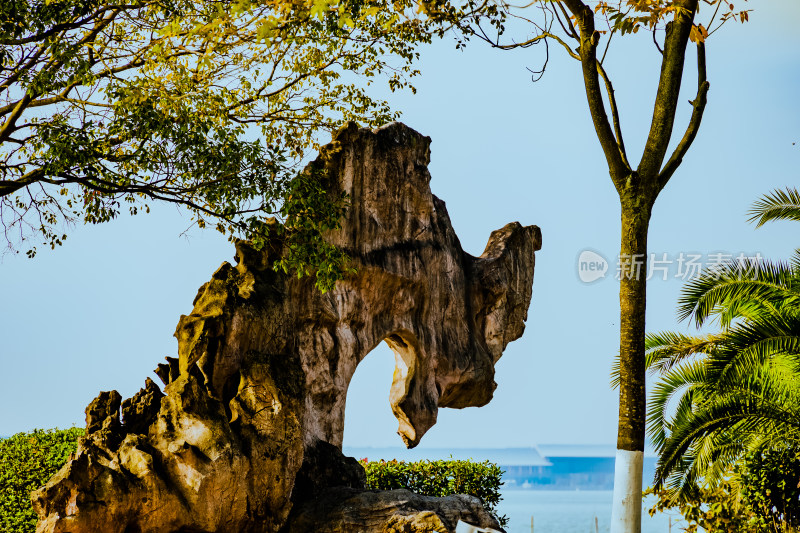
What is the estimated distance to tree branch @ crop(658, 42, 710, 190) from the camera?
9219 millimetres

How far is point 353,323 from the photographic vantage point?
11.6 m

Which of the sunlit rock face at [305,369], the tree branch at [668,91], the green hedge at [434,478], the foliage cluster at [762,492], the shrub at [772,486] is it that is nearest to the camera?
the sunlit rock face at [305,369]

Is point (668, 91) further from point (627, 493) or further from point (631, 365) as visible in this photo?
point (627, 493)

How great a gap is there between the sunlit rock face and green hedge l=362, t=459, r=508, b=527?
74 cm

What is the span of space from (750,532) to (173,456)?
6647 mm

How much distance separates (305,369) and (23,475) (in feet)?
13.6

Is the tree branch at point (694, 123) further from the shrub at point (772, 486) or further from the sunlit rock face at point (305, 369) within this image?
the shrub at point (772, 486)

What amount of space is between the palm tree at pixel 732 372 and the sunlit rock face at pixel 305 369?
8.25 feet

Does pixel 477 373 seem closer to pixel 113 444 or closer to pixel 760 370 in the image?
pixel 760 370

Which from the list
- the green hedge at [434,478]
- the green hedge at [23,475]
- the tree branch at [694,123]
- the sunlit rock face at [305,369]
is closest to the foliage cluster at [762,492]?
the green hedge at [434,478]

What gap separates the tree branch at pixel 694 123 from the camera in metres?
9.22

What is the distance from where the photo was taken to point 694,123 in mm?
9391

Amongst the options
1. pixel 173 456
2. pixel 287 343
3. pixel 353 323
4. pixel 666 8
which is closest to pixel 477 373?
pixel 353 323

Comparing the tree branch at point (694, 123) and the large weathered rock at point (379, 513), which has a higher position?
the tree branch at point (694, 123)
